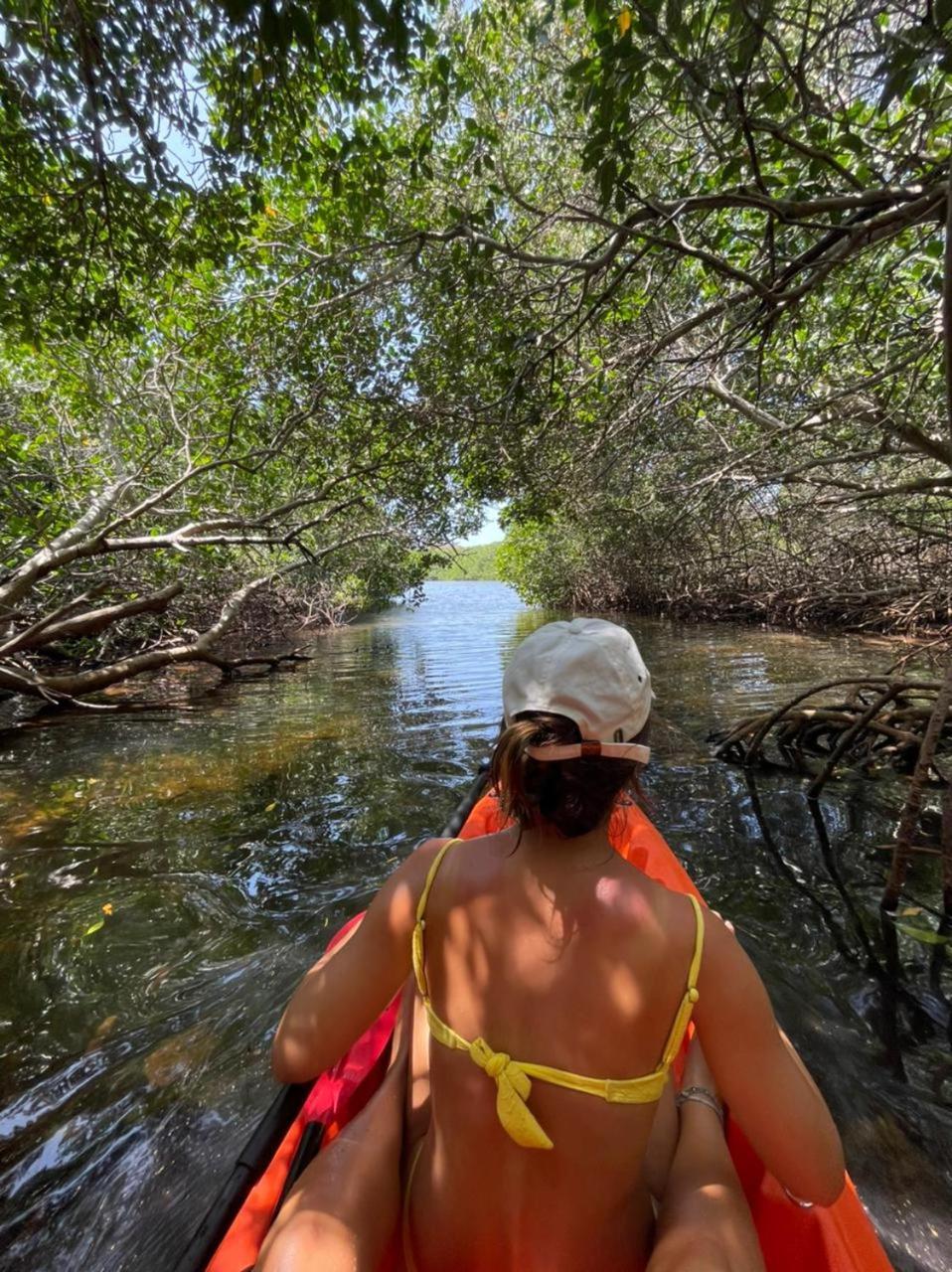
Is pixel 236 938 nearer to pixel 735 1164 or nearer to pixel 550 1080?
pixel 735 1164

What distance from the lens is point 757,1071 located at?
3.48 ft

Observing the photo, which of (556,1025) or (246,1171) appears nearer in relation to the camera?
(556,1025)

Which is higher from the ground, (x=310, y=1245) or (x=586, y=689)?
(x=586, y=689)

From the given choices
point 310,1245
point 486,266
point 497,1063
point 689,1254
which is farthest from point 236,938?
point 486,266

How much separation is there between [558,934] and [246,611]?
66.5ft

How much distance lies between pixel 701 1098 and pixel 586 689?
1.15 m

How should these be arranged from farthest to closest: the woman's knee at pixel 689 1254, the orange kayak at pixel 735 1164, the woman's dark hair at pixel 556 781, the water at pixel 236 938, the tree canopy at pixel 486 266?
the tree canopy at pixel 486 266 < the water at pixel 236 938 < the orange kayak at pixel 735 1164 < the woman's dark hair at pixel 556 781 < the woman's knee at pixel 689 1254

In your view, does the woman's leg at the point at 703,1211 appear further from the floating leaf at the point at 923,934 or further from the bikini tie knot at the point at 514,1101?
the floating leaf at the point at 923,934

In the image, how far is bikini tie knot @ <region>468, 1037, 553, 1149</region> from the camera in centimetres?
102

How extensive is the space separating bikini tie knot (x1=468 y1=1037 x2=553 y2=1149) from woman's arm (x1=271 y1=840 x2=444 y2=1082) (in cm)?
25

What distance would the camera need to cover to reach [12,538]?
348 inches

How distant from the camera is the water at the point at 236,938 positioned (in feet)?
6.91

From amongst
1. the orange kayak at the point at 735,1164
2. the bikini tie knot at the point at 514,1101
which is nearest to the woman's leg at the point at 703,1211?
the orange kayak at the point at 735,1164

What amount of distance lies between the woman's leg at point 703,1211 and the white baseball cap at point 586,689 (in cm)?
83
